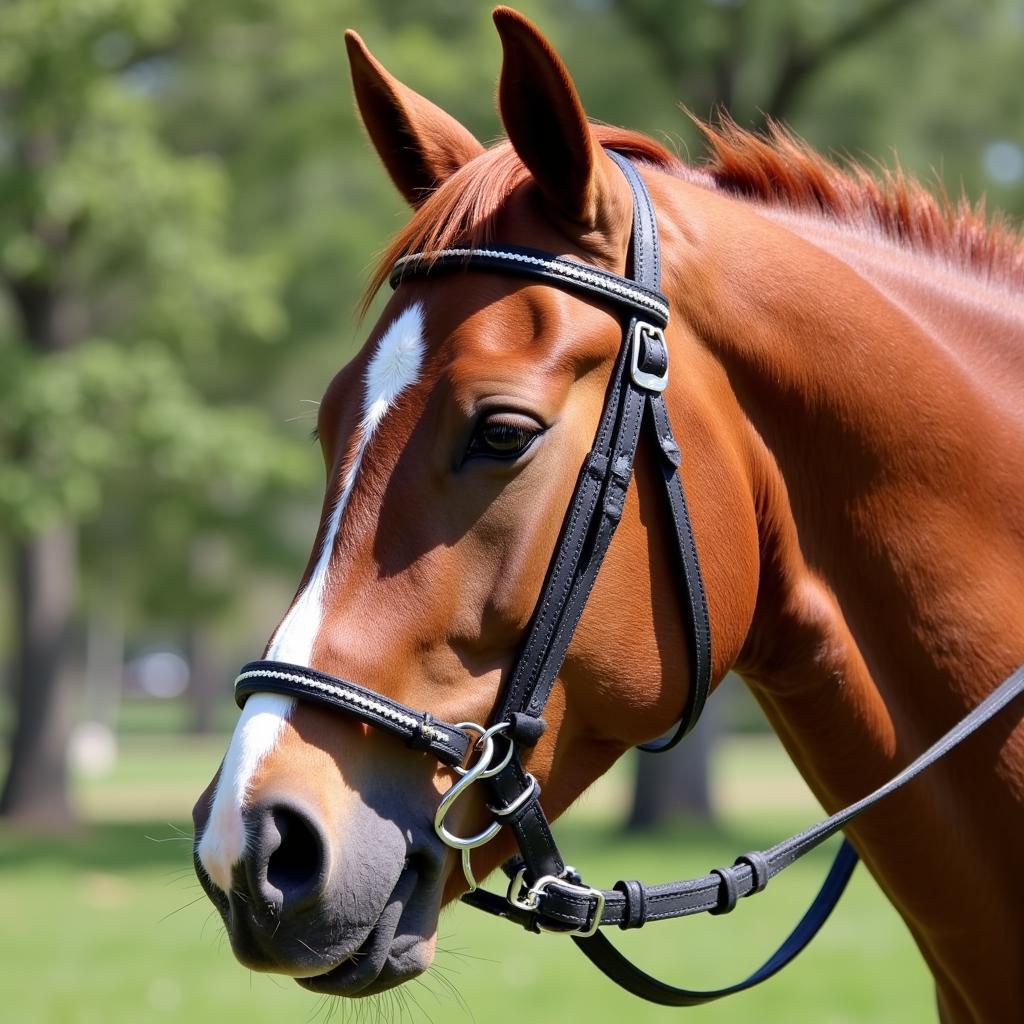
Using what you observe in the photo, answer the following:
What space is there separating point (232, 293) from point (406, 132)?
41.7ft

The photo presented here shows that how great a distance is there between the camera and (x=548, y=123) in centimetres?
247

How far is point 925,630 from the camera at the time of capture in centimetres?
271

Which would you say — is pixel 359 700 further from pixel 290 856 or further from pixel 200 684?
pixel 200 684

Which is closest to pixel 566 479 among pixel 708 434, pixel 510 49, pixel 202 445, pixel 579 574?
pixel 579 574

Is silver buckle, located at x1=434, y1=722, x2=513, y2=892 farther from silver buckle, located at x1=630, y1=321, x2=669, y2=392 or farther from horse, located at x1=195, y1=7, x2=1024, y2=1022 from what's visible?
silver buckle, located at x1=630, y1=321, x2=669, y2=392

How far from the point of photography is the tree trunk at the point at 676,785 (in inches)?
703

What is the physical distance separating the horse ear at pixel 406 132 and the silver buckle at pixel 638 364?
0.63 metres

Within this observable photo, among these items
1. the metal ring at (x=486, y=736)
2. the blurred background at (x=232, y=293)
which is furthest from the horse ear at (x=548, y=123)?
the blurred background at (x=232, y=293)

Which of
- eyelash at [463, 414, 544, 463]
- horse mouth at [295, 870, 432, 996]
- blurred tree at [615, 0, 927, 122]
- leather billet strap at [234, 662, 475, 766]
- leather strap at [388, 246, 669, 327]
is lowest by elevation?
horse mouth at [295, 870, 432, 996]

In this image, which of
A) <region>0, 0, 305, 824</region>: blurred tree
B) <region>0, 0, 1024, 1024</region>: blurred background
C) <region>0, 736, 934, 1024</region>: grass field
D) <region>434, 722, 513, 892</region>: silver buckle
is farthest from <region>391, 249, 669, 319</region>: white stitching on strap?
<region>0, 0, 305, 824</region>: blurred tree

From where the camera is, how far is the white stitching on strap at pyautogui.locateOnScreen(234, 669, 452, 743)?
7.17 ft

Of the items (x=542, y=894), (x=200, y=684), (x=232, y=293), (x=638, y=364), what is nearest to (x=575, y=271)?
(x=638, y=364)

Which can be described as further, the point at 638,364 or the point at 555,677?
the point at 638,364

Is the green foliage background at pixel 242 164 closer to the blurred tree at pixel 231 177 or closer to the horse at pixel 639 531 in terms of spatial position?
the blurred tree at pixel 231 177
